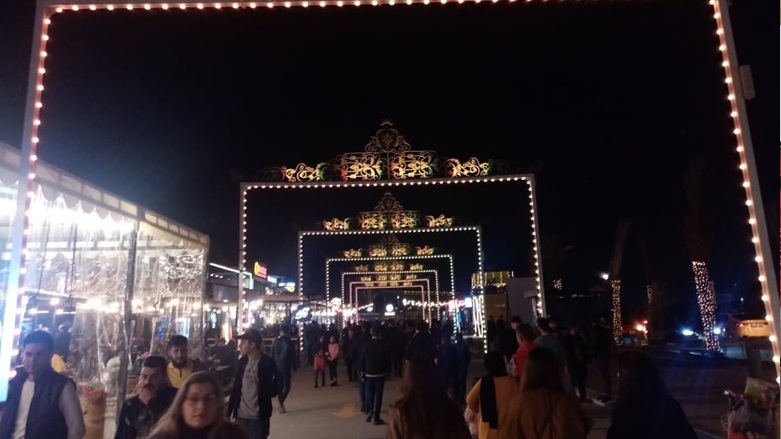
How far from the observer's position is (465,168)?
46.9 feet

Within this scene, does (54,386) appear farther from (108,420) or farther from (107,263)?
(107,263)

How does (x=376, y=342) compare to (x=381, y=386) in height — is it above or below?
above

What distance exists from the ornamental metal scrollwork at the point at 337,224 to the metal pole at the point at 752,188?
1568cm

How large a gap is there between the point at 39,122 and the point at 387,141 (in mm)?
9994

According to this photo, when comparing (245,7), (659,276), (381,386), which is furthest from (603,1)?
(659,276)

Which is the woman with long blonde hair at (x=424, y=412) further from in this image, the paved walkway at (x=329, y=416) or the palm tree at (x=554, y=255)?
the palm tree at (x=554, y=255)

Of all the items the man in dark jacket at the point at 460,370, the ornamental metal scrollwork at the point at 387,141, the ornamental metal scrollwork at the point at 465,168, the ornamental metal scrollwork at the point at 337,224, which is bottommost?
the man in dark jacket at the point at 460,370

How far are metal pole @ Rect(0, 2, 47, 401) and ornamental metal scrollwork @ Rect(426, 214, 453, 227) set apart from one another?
52.6 feet

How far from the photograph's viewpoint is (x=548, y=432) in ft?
11.6

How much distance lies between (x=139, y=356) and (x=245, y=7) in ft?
28.1

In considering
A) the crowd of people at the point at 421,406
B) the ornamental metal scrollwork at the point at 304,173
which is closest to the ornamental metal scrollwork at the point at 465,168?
the ornamental metal scrollwork at the point at 304,173

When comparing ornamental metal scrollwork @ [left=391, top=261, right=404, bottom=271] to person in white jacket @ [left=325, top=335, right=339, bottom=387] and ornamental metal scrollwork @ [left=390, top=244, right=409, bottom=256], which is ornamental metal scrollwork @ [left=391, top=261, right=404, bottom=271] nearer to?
ornamental metal scrollwork @ [left=390, top=244, right=409, bottom=256]

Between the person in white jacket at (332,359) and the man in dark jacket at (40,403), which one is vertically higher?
the man in dark jacket at (40,403)

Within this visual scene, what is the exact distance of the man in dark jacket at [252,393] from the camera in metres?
5.84
